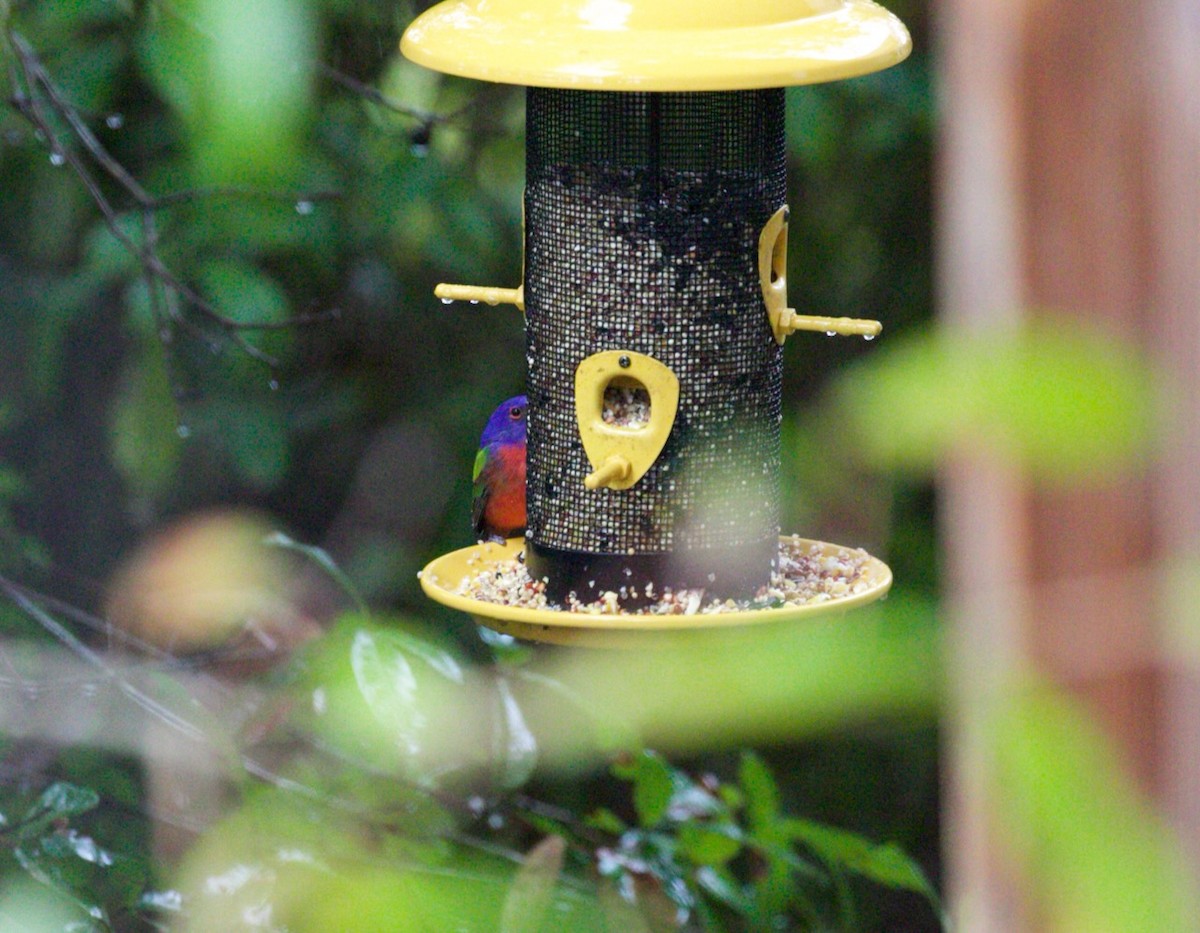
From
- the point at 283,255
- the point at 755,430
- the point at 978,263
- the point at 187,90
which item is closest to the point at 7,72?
the point at 187,90

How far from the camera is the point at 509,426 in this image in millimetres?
2395

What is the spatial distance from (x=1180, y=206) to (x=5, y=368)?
117 inches

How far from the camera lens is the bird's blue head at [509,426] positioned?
238cm

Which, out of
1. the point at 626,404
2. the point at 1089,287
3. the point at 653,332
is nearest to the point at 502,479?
the point at 626,404

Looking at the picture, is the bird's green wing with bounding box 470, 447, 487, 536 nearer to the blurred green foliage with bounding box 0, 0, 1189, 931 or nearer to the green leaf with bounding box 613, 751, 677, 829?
the blurred green foliage with bounding box 0, 0, 1189, 931

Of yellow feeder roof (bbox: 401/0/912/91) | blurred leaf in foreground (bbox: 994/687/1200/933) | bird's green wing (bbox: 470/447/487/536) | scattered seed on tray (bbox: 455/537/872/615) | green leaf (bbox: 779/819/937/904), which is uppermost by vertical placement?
yellow feeder roof (bbox: 401/0/912/91)

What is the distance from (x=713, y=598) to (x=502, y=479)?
422 mm

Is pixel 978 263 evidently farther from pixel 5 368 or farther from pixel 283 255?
pixel 5 368

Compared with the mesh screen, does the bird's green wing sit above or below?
below

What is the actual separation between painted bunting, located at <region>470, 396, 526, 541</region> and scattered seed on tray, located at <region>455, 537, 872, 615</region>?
0.07 meters

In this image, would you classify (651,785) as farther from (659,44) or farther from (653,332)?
(659,44)

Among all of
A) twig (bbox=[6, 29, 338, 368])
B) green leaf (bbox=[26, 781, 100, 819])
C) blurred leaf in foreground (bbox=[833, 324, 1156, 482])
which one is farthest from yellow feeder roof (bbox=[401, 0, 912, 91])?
green leaf (bbox=[26, 781, 100, 819])

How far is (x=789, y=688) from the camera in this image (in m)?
0.84

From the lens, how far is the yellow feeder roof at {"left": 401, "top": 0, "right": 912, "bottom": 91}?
1.63 meters
